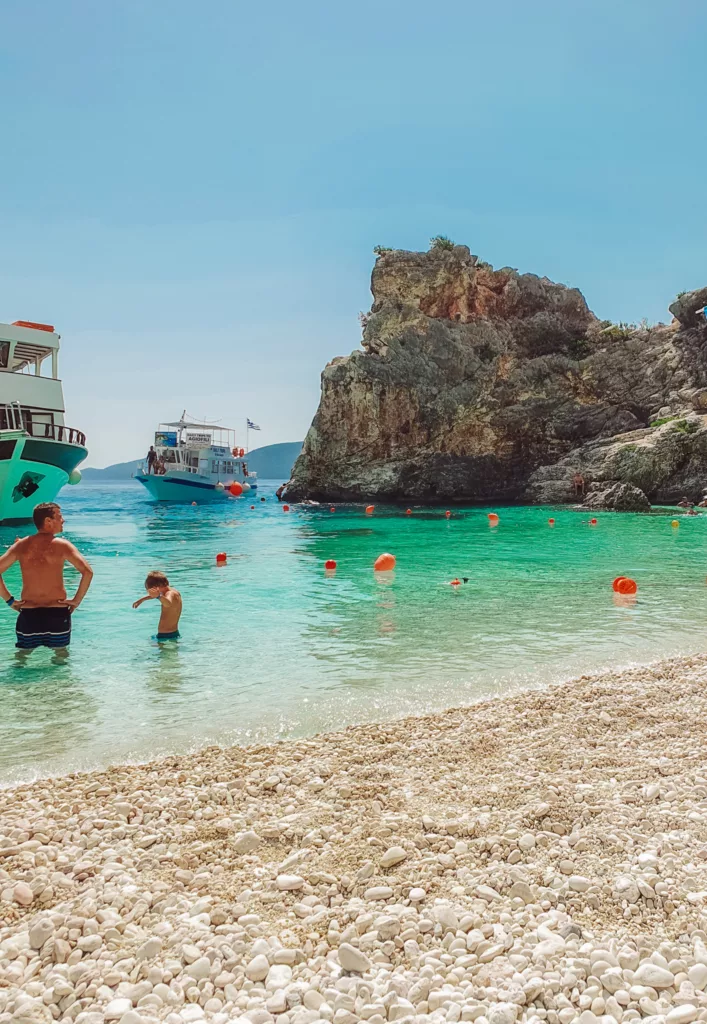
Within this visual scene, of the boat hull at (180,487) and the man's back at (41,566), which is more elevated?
the boat hull at (180,487)

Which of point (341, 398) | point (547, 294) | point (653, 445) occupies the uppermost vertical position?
point (547, 294)

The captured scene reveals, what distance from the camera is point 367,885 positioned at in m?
3.14

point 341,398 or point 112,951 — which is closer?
point 112,951

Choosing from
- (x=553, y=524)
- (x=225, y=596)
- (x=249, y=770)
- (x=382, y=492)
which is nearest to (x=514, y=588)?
(x=225, y=596)

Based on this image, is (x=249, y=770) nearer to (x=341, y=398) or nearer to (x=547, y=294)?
(x=341, y=398)

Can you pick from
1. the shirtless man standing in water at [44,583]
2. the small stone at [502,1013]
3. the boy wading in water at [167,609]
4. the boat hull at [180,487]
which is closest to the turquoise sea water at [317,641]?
the boy wading in water at [167,609]

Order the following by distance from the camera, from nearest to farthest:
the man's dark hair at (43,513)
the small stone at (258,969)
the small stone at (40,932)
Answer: the small stone at (258,969) < the small stone at (40,932) < the man's dark hair at (43,513)

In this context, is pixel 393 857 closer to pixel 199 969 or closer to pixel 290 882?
pixel 290 882

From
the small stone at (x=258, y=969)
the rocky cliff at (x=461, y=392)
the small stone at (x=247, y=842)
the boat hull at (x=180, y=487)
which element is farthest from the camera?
the boat hull at (x=180, y=487)

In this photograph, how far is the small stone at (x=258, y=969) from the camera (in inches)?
99.2

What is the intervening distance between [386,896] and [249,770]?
6.06ft

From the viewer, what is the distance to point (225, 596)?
13.3m

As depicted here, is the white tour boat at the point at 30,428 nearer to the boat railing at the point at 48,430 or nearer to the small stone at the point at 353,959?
the boat railing at the point at 48,430

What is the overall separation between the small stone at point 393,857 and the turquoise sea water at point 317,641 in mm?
2531
